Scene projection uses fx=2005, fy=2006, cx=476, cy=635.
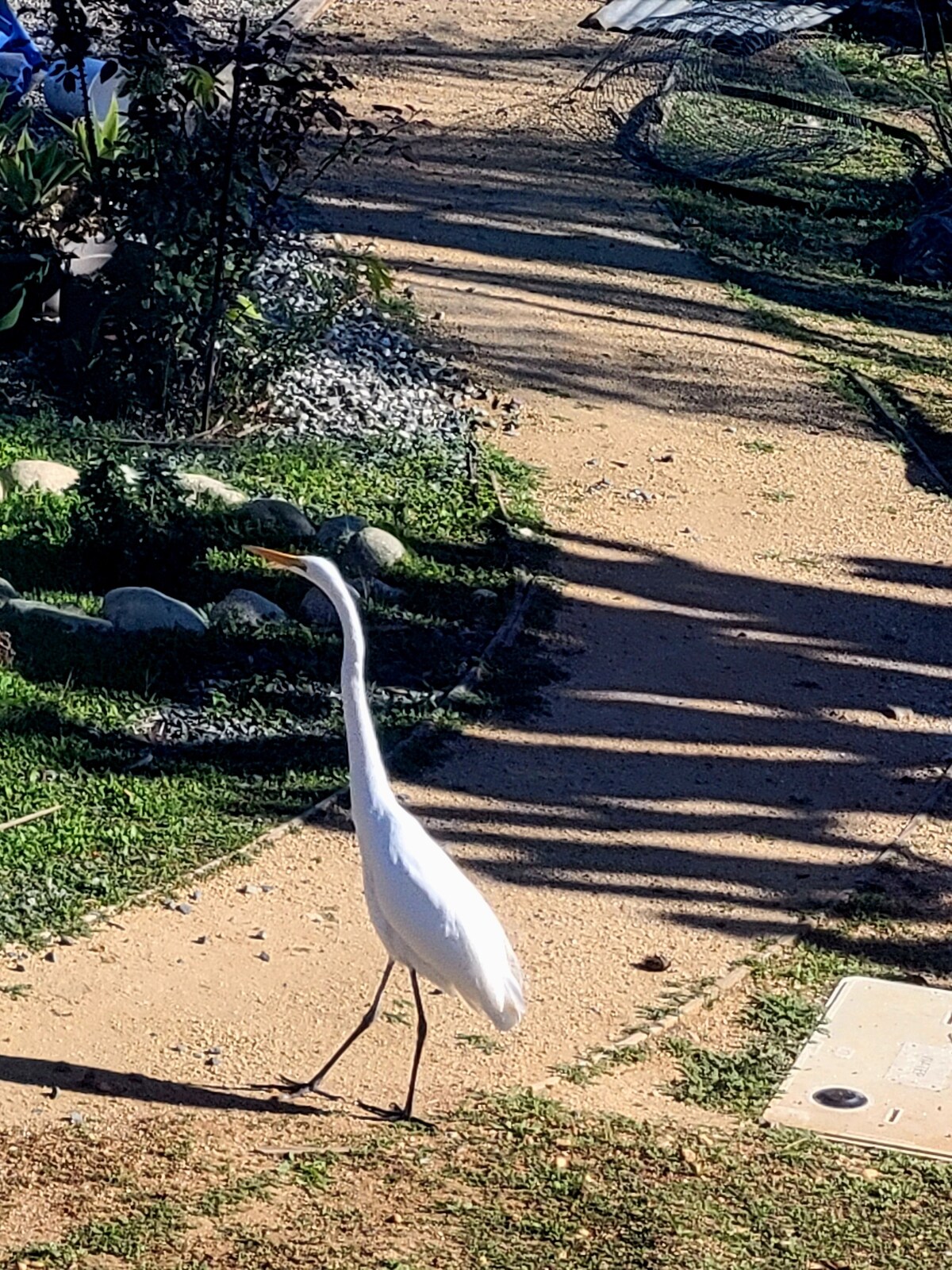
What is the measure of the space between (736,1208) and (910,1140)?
0.66 meters

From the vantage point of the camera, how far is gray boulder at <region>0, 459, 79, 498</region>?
8.46 m

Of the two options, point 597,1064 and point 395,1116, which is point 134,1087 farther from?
point 597,1064

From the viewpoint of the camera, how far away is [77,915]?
5668mm

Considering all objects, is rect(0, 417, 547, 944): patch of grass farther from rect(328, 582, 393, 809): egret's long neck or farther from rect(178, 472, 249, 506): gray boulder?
rect(328, 582, 393, 809): egret's long neck

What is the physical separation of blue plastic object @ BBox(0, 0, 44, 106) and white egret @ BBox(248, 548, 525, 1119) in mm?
9581

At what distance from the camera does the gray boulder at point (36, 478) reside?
27.8 feet

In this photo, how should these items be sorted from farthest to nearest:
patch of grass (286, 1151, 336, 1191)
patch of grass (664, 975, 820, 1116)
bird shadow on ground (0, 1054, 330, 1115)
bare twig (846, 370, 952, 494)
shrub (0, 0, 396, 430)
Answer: bare twig (846, 370, 952, 494), shrub (0, 0, 396, 430), patch of grass (664, 975, 820, 1116), bird shadow on ground (0, 1054, 330, 1115), patch of grass (286, 1151, 336, 1191)

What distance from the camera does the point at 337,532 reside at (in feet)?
27.2

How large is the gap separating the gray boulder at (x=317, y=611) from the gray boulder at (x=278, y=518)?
483 millimetres

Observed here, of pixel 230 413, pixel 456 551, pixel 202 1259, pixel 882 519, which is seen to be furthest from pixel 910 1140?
pixel 230 413

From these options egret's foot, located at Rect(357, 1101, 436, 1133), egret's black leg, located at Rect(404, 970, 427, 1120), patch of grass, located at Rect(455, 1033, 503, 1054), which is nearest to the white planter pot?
patch of grass, located at Rect(455, 1033, 503, 1054)

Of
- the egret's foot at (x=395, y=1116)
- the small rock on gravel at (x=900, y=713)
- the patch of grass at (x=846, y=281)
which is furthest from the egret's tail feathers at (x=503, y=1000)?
the patch of grass at (x=846, y=281)

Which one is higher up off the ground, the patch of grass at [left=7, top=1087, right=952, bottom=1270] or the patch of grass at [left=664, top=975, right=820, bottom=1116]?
the patch of grass at [left=7, top=1087, right=952, bottom=1270]

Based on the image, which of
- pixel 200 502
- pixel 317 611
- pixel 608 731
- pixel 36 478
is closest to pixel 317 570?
pixel 608 731
